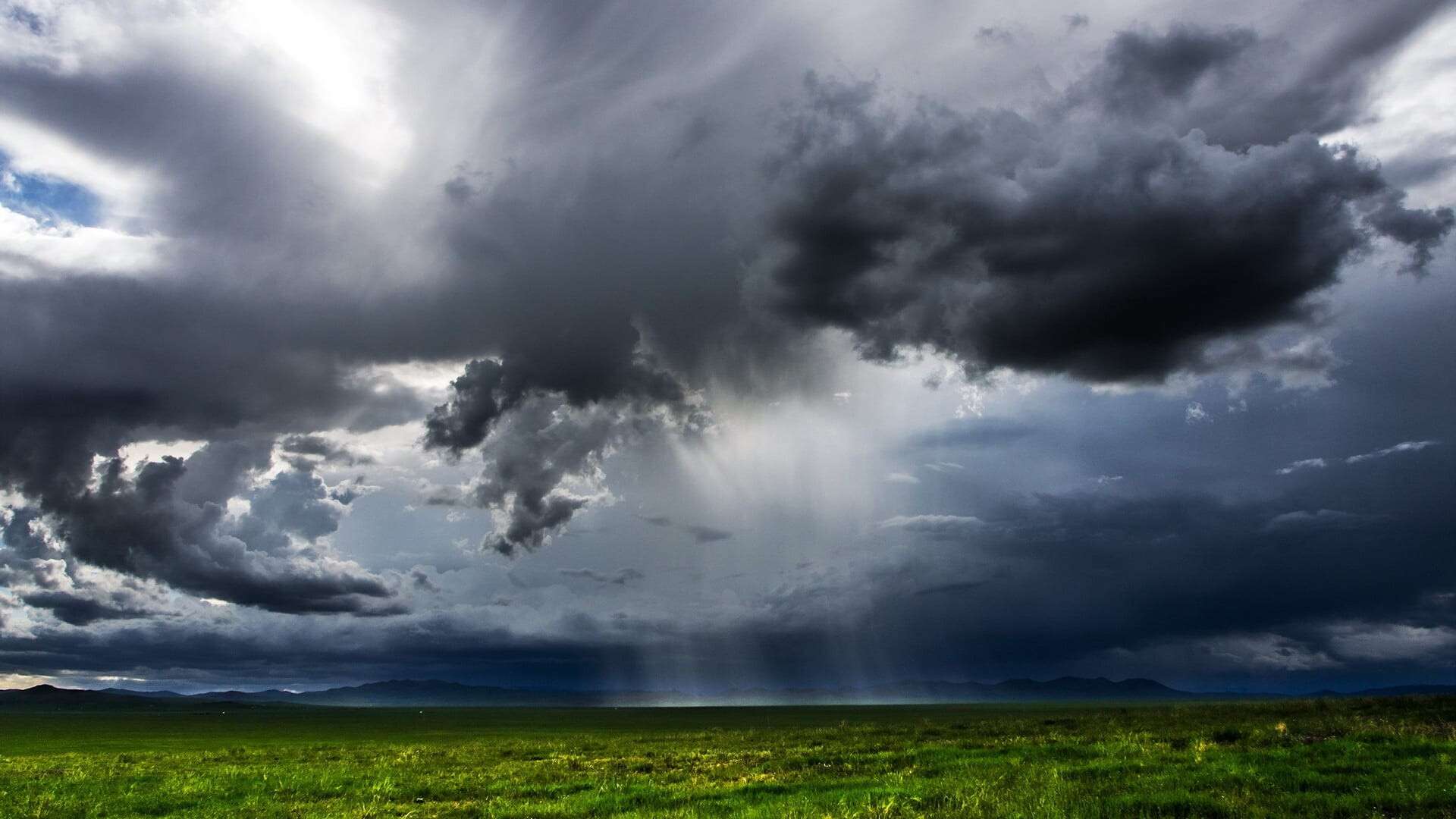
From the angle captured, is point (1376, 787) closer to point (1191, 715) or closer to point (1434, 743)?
point (1434, 743)

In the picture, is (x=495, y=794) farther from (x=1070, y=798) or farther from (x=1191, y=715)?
(x=1191, y=715)

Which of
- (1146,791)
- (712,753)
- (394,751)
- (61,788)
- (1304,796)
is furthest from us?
(394,751)

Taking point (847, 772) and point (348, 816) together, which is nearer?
point (348, 816)

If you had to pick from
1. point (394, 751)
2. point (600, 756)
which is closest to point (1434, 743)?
point (600, 756)

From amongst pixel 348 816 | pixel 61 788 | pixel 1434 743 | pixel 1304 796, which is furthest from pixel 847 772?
pixel 61 788

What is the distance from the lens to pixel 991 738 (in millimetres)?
32969

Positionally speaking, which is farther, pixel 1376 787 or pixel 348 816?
pixel 348 816

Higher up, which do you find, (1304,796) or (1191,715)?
(1304,796)

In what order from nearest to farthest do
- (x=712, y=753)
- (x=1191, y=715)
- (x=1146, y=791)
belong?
(x=1146, y=791) → (x=712, y=753) → (x=1191, y=715)

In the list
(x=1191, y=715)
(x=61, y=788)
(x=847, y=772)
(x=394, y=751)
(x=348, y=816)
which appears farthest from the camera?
(x=1191, y=715)

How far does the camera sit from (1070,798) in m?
15.9

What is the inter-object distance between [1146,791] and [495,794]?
16.0 metres

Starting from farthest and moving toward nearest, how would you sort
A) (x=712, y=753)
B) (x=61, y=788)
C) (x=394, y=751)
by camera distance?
(x=394, y=751) < (x=712, y=753) < (x=61, y=788)

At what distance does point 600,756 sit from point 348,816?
15.9 m
